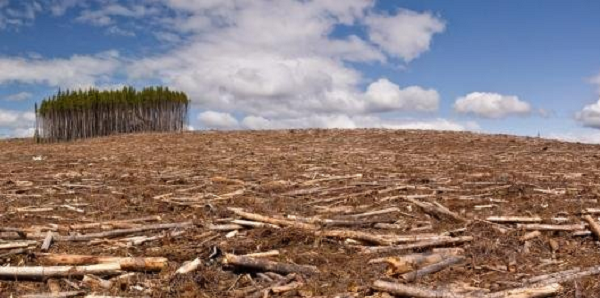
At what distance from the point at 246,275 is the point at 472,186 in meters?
5.60

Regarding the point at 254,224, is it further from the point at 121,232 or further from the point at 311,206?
the point at 121,232

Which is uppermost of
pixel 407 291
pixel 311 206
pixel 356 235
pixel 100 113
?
pixel 100 113

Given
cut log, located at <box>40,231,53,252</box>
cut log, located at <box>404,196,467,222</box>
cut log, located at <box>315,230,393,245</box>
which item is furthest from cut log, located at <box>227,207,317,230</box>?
cut log, located at <box>40,231,53,252</box>

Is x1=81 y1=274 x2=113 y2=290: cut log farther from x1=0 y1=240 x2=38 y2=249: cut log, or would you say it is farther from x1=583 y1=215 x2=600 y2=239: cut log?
x1=583 y1=215 x2=600 y2=239: cut log

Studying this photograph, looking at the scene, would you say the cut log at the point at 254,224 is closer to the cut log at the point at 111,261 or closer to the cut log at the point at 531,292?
the cut log at the point at 111,261

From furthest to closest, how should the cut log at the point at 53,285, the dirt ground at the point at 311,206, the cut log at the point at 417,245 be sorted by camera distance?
the cut log at the point at 417,245, the dirt ground at the point at 311,206, the cut log at the point at 53,285

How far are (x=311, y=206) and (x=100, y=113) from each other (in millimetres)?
30834

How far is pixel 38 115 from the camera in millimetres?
37938

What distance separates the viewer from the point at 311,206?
8633 millimetres

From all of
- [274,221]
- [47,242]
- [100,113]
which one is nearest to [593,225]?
[274,221]

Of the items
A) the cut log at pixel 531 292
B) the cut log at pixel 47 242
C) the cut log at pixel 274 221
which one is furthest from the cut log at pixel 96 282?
the cut log at pixel 531 292

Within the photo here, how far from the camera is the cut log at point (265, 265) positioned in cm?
581

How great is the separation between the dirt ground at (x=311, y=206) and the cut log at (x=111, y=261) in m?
0.09

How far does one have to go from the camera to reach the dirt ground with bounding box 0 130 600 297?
577 centimetres
